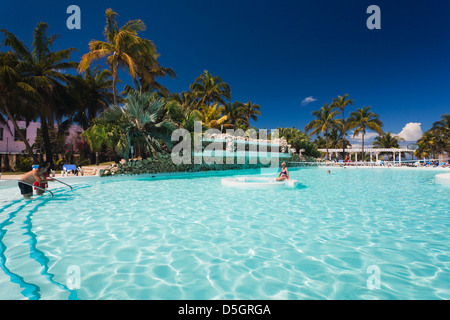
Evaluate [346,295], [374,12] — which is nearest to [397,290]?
[346,295]

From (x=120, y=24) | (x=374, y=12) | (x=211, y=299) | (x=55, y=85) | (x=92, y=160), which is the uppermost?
(x=120, y=24)

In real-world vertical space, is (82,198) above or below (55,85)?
below

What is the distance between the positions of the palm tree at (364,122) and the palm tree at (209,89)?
2193 centimetres

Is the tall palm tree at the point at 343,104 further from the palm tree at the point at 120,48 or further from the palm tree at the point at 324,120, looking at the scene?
the palm tree at the point at 120,48

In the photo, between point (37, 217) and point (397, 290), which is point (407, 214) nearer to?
point (397, 290)

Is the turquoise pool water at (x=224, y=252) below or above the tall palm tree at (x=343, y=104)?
below

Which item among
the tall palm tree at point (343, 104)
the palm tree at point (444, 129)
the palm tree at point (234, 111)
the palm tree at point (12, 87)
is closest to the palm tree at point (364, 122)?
the tall palm tree at point (343, 104)

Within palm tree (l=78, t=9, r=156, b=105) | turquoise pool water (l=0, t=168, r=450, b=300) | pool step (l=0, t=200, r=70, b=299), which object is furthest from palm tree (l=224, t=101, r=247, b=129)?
pool step (l=0, t=200, r=70, b=299)

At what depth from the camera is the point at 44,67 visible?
16.9 m

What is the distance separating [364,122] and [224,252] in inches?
1639

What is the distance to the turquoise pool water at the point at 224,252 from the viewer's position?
2.66 metres

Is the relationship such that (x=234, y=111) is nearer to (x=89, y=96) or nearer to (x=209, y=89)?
(x=209, y=89)

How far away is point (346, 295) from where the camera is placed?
2.55 m
